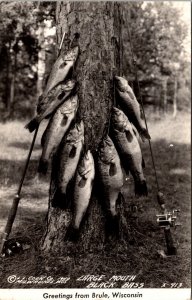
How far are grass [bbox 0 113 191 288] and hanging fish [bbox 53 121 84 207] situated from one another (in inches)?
22.2

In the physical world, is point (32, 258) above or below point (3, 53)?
below

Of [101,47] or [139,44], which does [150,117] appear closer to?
[139,44]

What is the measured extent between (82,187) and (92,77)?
0.87 m

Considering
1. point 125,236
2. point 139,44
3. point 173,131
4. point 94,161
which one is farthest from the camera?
point 139,44

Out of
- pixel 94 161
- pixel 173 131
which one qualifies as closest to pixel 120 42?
pixel 94 161

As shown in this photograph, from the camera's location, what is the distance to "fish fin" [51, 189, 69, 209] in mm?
2929

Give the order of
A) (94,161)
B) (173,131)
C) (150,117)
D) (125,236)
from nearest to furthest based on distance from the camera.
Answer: (94,161), (125,236), (173,131), (150,117)

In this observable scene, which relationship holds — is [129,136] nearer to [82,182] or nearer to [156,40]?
[82,182]

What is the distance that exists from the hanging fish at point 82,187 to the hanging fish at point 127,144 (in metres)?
0.28

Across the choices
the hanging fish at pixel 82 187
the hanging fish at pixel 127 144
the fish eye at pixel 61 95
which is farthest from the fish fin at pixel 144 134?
the fish eye at pixel 61 95

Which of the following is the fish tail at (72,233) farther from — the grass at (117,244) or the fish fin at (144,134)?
the fish fin at (144,134)

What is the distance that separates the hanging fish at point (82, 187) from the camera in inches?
115

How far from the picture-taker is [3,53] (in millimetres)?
7887
